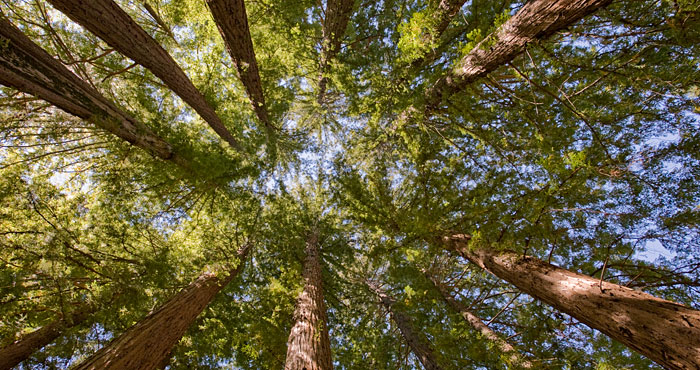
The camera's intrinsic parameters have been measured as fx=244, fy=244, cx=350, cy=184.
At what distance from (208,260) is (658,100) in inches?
319

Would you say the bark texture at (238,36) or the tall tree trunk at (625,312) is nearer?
the tall tree trunk at (625,312)

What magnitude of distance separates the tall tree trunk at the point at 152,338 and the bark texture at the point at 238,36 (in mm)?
3981

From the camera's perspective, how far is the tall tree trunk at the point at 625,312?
60.0 inches

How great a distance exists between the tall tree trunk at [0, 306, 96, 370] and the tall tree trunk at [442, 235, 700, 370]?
21.7ft

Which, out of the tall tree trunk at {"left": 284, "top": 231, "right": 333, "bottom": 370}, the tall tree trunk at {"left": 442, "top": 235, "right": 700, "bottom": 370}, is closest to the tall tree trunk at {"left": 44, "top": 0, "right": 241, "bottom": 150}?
the tall tree trunk at {"left": 284, "top": 231, "right": 333, "bottom": 370}

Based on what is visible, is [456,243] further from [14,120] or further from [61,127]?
[14,120]

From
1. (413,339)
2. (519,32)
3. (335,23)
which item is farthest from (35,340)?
(519,32)

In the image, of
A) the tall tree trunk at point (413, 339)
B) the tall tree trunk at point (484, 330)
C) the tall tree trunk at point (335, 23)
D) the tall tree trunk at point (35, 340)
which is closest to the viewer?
the tall tree trunk at point (484, 330)

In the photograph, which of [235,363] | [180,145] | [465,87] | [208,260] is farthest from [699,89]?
[235,363]

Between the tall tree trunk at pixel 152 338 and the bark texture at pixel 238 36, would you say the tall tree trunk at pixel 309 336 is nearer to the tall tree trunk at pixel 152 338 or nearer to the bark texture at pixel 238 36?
the tall tree trunk at pixel 152 338

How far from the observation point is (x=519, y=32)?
2.80 meters

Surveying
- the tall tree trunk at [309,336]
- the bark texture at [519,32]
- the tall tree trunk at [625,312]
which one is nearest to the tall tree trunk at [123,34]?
the tall tree trunk at [309,336]

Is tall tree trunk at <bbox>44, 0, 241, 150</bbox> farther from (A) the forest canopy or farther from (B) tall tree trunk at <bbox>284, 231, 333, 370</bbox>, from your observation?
(B) tall tree trunk at <bbox>284, 231, 333, 370</bbox>

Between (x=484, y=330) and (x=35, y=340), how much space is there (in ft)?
28.8
